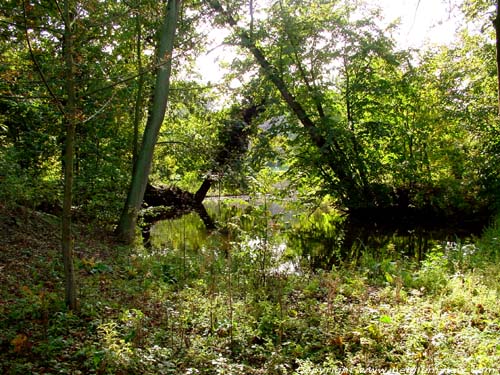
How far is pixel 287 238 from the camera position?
1175 centimetres

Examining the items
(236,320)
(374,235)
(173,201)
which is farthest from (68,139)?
(173,201)

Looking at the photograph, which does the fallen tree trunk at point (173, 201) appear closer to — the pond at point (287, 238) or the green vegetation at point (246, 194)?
the green vegetation at point (246, 194)

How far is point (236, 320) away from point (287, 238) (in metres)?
7.02

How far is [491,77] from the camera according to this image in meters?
12.0

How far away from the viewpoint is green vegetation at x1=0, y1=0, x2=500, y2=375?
4.08 metres

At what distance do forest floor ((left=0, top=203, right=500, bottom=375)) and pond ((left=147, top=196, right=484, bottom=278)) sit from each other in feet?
1.32

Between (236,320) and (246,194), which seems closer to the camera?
(236,320)

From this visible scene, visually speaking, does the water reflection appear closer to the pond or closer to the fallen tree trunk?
the pond

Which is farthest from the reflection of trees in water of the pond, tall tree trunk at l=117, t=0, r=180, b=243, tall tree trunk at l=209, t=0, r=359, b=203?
tall tree trunk at l=117, t=0, r=180, b=243

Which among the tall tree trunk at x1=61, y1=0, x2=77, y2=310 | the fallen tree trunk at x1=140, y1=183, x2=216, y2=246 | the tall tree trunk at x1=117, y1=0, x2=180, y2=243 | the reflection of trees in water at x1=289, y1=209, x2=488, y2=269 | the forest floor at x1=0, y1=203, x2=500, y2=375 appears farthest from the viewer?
the fallen tree trunk at x1=140, y1=183, x2=216, y2=246

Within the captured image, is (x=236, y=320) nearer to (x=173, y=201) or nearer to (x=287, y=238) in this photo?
(x=287, y=238)

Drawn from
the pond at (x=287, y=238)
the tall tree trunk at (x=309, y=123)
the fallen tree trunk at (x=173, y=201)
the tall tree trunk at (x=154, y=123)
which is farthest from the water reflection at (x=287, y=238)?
the tall tree trunk at (x=309, y=123)

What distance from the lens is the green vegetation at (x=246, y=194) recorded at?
13.4 feet

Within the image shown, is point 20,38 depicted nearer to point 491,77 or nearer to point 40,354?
point 40,354
